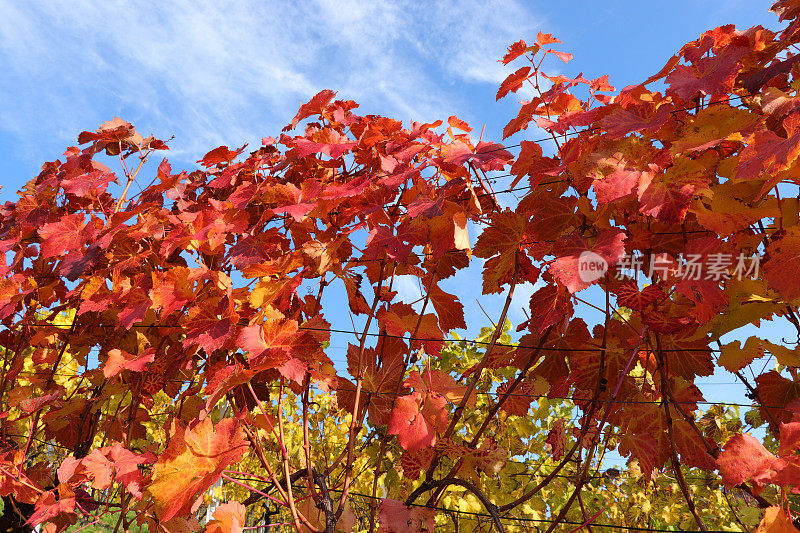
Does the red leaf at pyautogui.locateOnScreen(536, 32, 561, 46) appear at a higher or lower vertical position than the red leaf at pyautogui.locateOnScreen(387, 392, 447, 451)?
higher

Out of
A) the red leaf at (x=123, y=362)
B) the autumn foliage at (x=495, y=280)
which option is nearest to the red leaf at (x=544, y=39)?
the autumn foliage at (x=495, y=280)

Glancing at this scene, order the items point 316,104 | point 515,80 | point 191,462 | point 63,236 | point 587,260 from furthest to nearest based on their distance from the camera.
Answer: point 63,236, point 316,104, point 515,80, point 191,462, point 587,260

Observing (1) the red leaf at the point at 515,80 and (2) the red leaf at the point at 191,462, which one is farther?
(1) the red leaf at the point at 515,80

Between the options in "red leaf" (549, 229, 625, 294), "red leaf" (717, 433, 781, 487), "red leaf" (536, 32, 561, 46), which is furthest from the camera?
"red leaf" (536, 32, 561, 46)

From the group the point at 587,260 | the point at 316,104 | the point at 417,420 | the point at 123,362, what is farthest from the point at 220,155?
the point at 587,260

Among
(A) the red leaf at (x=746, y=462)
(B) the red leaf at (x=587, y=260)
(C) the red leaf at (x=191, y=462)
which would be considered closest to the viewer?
(A) the red leaf at (x=746, y=462)

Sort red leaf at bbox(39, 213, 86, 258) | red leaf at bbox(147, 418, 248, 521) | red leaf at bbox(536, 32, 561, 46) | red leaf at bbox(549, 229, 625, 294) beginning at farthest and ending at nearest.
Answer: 1. red leaf at bbox(39, 213, 86, 258)
2. red leaf at bbox(536, 32, 561, 46)
3. red leaf at bbox(147, 418, 248, 521)
4. red leaf at bbox(549, 229, 625, 294)

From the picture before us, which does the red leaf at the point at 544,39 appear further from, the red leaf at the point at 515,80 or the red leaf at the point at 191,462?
the red leaf at the point at 191,462

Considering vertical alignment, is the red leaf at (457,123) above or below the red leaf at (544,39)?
below

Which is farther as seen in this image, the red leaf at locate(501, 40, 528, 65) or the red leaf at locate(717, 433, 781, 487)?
the red leaf at locate(501, 40, 528, 65)

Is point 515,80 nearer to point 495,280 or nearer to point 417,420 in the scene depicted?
point 495,280

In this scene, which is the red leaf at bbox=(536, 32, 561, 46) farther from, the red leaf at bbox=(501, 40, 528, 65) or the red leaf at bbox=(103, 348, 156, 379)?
the red leaf at bbox=(103, 348, 156, 379)

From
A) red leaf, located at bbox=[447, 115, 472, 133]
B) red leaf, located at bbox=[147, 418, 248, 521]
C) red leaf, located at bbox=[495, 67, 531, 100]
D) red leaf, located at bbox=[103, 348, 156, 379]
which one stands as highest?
red leaf, located at bbox=[495, 67, 531, 100]

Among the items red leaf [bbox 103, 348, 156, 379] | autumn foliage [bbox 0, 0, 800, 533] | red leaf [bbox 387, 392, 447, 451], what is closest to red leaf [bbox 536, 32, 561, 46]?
autumn foliage [bbox 0, 0, 800, 533]
